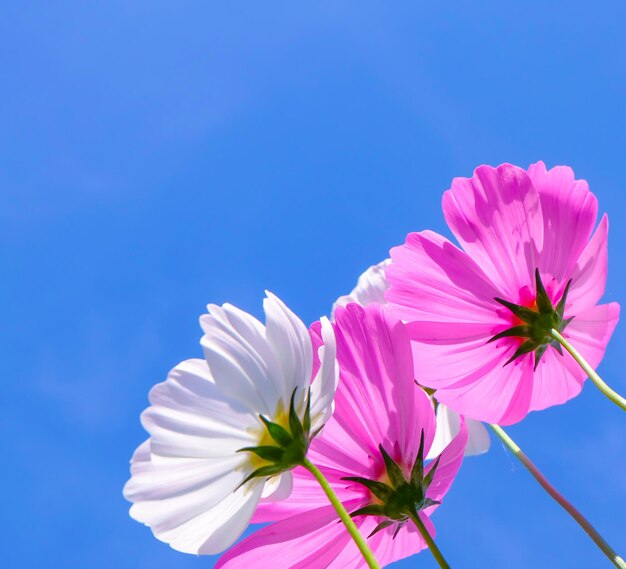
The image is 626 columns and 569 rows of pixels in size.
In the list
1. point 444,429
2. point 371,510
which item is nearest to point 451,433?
point 444,429

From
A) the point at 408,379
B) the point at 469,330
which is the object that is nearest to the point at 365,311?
the point at 408,379

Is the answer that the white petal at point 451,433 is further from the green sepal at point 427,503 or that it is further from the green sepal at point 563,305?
the green sepal at point 563,305

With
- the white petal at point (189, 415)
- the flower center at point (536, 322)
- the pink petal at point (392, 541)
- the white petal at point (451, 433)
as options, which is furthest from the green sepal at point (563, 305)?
the white petal at point (189, 415)

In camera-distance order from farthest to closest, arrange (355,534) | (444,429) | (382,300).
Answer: (382,300)
(444,429)
(355,534)

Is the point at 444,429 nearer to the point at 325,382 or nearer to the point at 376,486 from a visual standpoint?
the point at 376,486

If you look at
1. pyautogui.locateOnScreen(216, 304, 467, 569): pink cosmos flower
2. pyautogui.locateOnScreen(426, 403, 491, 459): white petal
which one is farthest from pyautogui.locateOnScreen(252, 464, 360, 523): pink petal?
pyautogui.locateOnScreen(426, 403, 491, 459): white petal

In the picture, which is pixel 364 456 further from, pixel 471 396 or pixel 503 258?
pixel 503 258

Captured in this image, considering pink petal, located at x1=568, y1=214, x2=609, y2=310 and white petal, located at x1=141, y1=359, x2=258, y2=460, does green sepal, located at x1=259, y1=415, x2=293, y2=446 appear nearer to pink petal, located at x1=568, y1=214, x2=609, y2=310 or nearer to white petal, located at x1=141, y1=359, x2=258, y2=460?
white petal, located at x1=141, y1=359, x2=258, y2=460

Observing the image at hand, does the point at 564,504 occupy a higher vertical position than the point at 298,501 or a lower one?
lower
